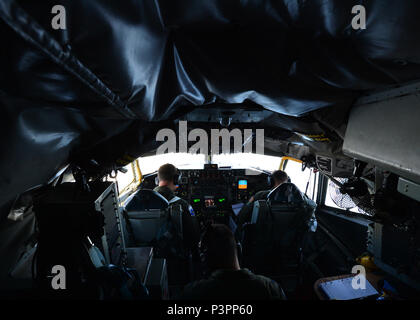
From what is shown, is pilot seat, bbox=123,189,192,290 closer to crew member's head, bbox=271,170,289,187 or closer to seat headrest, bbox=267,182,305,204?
seat headrest, bbox=267,182,305,204

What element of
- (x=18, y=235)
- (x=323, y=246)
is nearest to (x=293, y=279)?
(x=323, y=246)

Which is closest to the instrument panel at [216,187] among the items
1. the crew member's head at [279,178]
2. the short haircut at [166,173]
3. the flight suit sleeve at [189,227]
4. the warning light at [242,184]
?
the warning light at [242,184]

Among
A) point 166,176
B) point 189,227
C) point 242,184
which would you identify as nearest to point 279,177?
point 242,184

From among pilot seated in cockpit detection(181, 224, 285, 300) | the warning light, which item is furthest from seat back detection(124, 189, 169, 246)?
the warning light

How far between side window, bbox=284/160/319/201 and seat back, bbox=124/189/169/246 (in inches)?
124

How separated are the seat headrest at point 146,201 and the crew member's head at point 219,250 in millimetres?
1008

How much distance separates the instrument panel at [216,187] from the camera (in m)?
4.54

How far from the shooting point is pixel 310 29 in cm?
78

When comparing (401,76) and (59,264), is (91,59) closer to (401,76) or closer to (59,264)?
(59,264)

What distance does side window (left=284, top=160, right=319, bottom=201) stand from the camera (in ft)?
14.9

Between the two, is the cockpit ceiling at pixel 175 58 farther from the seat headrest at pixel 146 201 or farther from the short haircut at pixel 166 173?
the short haircut at pixel 166 173

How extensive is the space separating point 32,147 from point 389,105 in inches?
85.4

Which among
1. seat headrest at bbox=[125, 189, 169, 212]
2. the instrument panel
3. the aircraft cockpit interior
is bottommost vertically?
the instrument panel

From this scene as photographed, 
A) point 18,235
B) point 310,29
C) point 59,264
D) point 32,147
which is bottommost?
point 18,235
